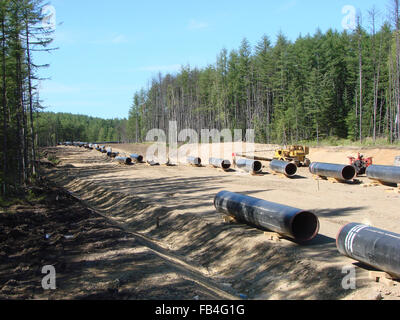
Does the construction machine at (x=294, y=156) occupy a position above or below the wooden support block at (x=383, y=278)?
above

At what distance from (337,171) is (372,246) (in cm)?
1525

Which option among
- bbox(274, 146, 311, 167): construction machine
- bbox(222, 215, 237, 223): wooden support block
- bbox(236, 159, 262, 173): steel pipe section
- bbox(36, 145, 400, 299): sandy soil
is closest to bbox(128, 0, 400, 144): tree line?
bbox(274, 146, 311, 167): construction machine

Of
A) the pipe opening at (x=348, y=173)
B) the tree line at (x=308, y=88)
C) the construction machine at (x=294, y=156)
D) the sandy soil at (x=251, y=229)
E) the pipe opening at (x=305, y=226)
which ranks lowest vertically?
the sandy soil at (x=251, y=229)

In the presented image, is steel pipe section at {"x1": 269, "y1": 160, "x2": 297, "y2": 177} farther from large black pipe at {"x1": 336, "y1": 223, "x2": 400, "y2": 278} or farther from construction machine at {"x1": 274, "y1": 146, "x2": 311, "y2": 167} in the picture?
large black pipe at {"x1": 336, "y1": 223, "x2": 400, "y2": 278}

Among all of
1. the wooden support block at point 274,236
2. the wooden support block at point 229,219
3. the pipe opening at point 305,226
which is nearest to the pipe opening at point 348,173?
the wooden support block at point 229,219

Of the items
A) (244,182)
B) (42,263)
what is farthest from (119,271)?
(244,182)

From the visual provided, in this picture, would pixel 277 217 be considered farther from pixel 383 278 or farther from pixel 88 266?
pixel 88 266

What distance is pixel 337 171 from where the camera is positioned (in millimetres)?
21062

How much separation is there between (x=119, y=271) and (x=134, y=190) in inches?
560

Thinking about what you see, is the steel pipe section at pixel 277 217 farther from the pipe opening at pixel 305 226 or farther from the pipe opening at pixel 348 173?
the pipe opening at pixel 348 173

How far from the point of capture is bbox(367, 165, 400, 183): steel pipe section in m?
18.1

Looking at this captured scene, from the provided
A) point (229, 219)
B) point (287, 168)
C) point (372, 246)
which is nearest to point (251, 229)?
point (229, 219)

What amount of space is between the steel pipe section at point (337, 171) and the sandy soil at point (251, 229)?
569 millimetres

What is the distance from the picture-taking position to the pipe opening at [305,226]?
9277mm
